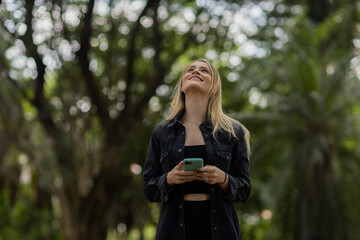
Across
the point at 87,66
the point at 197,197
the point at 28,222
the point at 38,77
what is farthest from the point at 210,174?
the point at 28,222

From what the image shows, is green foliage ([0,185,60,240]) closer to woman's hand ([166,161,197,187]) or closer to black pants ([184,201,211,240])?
black pants ([184,201,211,240])

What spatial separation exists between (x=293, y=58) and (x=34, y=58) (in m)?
5.99

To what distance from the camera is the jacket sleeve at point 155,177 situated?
226 centimetres

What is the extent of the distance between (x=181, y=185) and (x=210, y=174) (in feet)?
0.78

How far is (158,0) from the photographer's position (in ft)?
31.1

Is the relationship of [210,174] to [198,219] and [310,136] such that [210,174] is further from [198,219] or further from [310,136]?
[310,136]

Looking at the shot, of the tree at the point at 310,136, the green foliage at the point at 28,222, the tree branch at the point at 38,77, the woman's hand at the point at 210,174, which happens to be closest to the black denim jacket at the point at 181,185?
the woman's hand at the point at 210,174

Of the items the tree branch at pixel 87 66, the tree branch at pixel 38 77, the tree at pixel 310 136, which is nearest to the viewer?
the tree branch at pixel 38 77

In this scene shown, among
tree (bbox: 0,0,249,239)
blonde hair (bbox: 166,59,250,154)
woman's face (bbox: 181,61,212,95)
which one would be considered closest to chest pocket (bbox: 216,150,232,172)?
blonde hair (bbox: 166,59,250,154)

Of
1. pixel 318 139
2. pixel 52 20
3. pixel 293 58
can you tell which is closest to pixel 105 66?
pixel 52 20

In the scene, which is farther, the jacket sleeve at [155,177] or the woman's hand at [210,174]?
the jacket sleeve at [155,177]

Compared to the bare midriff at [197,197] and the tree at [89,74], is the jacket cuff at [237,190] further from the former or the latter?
the tree at [89,74]

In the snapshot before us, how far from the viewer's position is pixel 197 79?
100 inches

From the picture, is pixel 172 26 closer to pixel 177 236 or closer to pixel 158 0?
pixel 158 0
